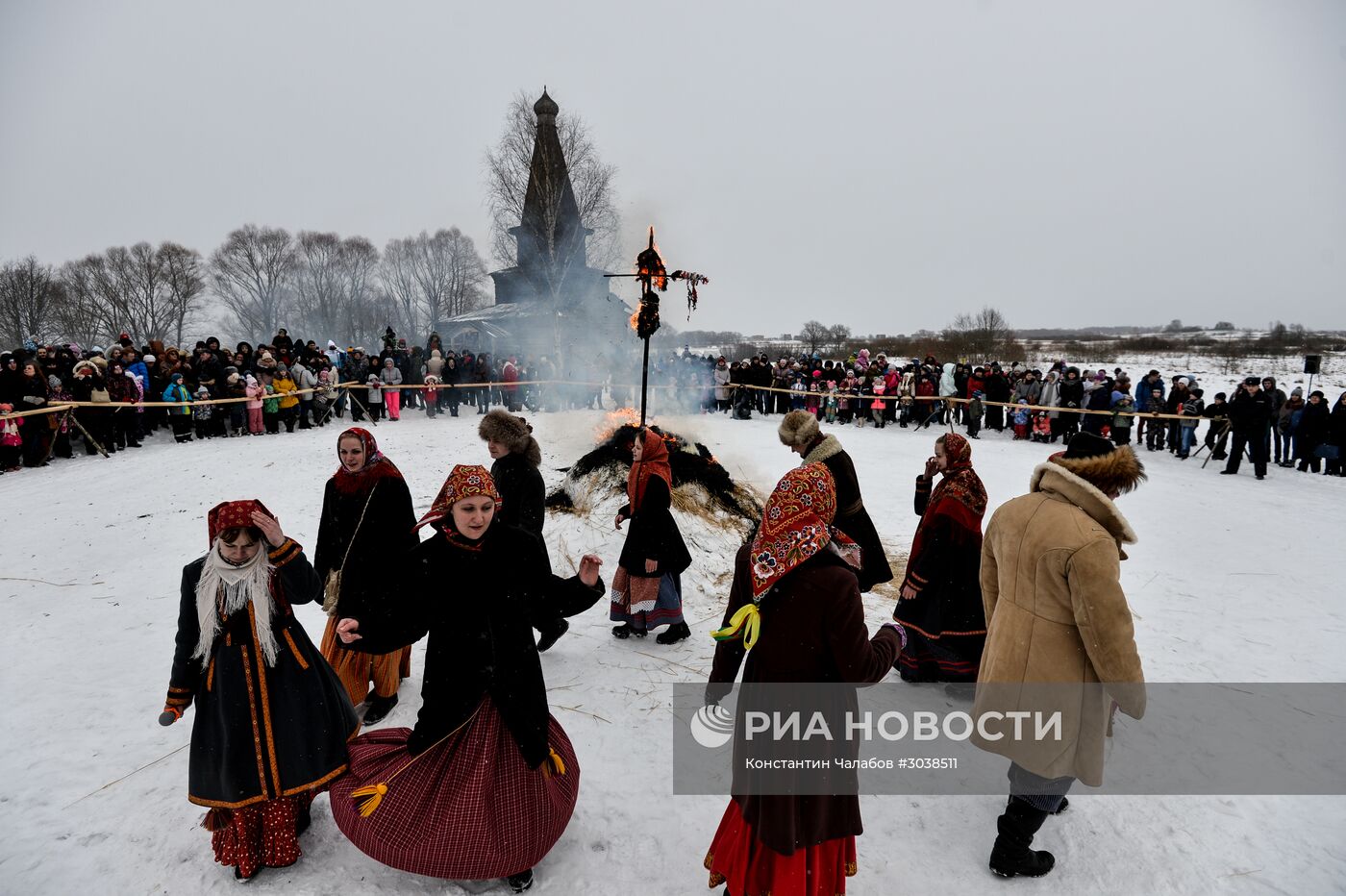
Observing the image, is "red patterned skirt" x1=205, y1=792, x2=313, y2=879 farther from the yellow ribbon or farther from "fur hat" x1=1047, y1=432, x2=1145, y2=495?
"fur hat" x1=1047, y1=432, x2=1145, y2=495

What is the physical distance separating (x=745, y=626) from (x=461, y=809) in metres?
1.51

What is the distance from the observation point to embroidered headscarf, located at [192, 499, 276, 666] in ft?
9.12

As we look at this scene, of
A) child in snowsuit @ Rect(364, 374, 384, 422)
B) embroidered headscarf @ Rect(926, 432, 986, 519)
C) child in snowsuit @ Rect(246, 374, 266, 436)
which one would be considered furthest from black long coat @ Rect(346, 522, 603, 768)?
child in snowsuit @ Rect(364, 374, 384, 422)

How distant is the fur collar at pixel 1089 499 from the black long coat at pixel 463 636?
2265 mm

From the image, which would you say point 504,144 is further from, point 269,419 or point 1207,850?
point 1207,850

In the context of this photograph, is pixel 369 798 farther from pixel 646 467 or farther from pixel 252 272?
pixel 252 272

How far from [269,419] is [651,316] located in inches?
454

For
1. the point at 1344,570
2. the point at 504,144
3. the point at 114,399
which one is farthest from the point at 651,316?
the point at 504,144

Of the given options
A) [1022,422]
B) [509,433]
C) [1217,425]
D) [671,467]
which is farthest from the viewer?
[1022,422]

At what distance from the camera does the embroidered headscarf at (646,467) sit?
5.37 meters

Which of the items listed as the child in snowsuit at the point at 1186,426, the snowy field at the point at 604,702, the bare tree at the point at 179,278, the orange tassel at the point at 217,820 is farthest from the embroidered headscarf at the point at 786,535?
the bare tree at the point at 179,278

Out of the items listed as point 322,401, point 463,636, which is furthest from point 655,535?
point 322,401

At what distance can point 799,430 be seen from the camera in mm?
5164

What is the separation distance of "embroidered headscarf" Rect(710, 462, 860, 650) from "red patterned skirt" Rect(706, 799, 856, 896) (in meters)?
0.87
